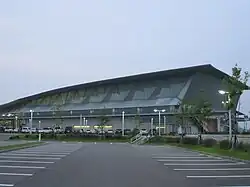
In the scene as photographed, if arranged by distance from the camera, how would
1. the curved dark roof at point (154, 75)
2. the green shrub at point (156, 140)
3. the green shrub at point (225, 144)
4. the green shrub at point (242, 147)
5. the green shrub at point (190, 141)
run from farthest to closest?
the curved dark roof at point (154, 75), the green shrub at point (156, 140), the green shrub at point (190, 141), the green shrub at point (225, 144), the green shrub at point (242, 147)

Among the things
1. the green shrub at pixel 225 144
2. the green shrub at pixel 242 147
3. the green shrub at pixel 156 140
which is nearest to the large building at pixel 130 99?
the green shrub at pixel 156 140

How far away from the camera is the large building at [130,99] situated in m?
95.3

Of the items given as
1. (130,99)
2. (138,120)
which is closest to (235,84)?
(138,120)

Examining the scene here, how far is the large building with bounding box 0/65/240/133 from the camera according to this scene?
313ft

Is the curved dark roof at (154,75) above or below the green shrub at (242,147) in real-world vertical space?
above

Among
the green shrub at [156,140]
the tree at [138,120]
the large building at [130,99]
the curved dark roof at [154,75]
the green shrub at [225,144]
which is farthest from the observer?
the large building at [130,99]

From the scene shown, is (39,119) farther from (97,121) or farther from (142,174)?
(142,174)

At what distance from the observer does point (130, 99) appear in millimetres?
106562

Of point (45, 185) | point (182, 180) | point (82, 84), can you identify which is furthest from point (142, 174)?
point (82, 84)

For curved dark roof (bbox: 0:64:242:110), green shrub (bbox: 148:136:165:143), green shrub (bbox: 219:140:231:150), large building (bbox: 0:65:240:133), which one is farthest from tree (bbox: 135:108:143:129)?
green shrub (bbox: 219:140:231:150)

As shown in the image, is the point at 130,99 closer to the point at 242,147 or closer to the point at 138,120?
the point at 138,120

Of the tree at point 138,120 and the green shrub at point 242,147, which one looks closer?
the green shrub at point 242,147

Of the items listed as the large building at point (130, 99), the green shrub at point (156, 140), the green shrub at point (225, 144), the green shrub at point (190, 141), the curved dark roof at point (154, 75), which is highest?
the curved dark roof at point (154, 75)

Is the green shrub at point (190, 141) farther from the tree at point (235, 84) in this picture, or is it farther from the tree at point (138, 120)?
the tree at point (138, 120)
